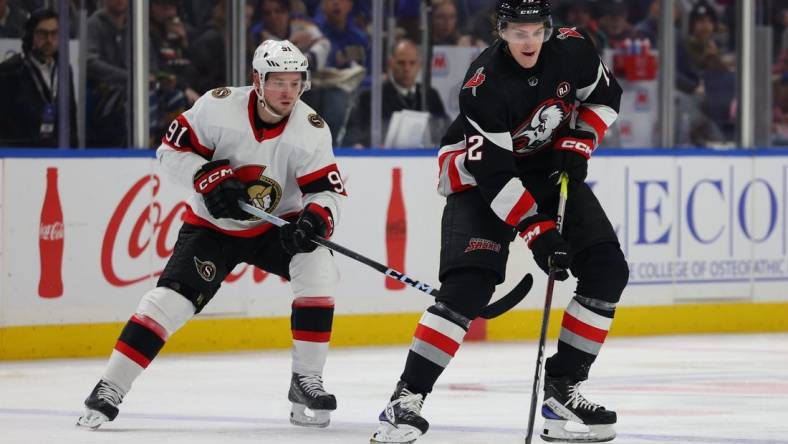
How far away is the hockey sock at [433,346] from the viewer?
4.48 m

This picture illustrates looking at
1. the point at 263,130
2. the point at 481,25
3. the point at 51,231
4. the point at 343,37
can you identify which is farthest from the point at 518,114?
the point at 481,25

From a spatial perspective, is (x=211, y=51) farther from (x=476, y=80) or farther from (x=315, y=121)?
(x=476, y=80)

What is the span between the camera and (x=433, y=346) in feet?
14.7

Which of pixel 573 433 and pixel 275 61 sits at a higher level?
pixel 275 61

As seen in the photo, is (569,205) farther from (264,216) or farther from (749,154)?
(749,154)

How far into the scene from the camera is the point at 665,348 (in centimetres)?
790

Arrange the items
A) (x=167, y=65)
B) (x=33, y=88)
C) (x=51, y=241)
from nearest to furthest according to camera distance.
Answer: (x=51, y=241), (x=33, y=88), (x=167, y=65)

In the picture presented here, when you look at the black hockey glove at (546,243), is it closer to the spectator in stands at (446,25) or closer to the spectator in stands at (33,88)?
the spectator in stands at (33,88)

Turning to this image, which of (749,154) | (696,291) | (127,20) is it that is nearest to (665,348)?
(696,291)

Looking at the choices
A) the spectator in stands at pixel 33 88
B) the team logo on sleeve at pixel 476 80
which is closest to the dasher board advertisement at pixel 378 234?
the spectator in stands at pixel 33 88

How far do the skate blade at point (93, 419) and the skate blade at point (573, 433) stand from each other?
1.23 meters

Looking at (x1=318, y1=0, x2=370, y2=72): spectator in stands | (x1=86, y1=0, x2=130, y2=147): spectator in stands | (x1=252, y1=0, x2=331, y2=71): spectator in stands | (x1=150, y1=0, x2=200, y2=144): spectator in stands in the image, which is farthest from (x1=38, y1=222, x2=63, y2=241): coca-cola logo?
(x1=318, y1=0, x2=370, y2=72): spectator in stands

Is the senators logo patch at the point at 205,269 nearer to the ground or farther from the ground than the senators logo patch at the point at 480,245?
nearer to the ground

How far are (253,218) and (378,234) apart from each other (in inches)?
112
